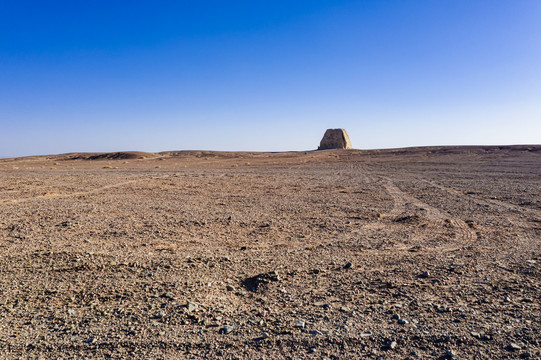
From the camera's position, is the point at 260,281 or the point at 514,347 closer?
the point at 514,347

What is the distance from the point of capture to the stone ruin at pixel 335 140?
211 ft

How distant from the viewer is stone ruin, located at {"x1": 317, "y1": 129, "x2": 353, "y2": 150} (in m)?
64.4

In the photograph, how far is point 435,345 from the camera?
123 inches

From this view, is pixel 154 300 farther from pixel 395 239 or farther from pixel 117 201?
pixel 117 201

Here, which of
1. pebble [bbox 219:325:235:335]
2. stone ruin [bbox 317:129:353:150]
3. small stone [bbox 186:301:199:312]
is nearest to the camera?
pebble [bbox 219:325:235:335]

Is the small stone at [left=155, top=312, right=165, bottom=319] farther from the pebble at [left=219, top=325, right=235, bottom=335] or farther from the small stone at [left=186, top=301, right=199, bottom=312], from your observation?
the pebble at [left=219, top=325, right=235, bottom=335]

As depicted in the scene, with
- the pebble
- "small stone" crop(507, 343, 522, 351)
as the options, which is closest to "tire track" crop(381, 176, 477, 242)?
"small stone" crop(507, 343, 522, 351)

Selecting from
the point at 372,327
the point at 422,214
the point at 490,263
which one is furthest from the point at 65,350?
the point at 422,214

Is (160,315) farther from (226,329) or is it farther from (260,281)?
(260,281)

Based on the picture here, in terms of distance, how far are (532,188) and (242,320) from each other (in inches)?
559

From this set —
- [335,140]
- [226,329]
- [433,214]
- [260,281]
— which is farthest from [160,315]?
[335,140]

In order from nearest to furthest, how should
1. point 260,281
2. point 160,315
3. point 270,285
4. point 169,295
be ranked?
1. point 160,315
2. point 169,295
3. point 270,285
4. point 260,281

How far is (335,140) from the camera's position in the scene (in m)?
64.9

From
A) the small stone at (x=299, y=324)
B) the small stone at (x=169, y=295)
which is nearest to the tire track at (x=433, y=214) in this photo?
the small stone at (x=299, y=324)
